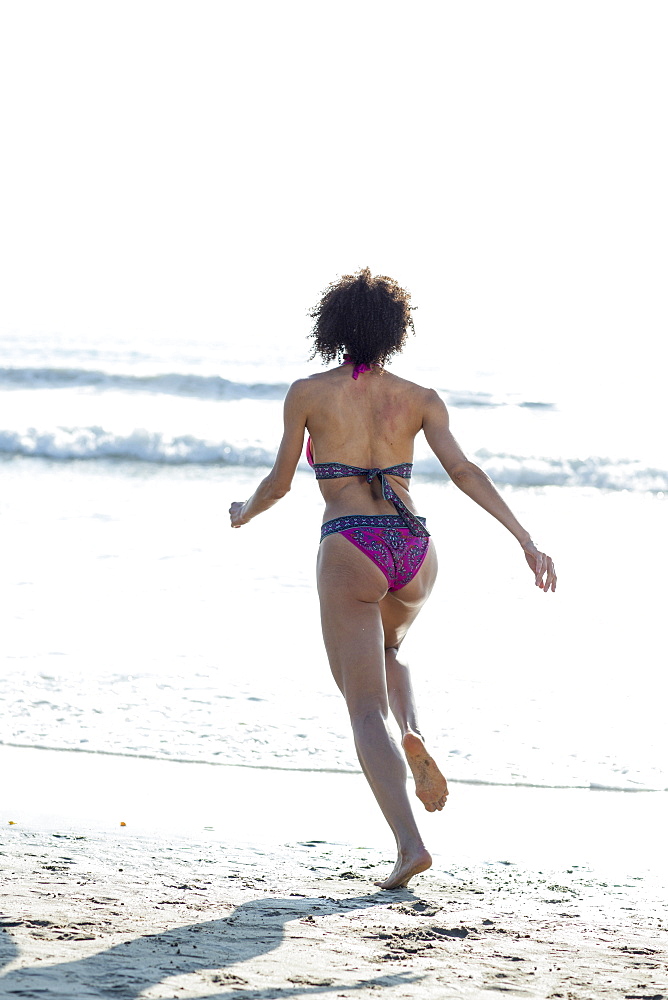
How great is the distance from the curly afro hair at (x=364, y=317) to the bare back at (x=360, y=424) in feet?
0.23

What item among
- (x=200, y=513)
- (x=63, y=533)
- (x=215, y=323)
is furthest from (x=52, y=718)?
(x=215, y=323)

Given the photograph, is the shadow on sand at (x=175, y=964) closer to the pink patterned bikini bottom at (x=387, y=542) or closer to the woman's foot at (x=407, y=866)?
the woman's foot at (x=407, y=866)

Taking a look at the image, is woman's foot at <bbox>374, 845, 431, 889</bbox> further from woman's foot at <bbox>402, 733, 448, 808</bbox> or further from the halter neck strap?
the halter neck strap

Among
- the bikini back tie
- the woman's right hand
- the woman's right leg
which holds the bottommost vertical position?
the woman's right leg

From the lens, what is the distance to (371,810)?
4.23 meters

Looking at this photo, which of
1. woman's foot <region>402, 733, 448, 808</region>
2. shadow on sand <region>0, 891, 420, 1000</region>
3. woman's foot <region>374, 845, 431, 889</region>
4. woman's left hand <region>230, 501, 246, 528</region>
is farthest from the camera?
woman's left hand <region>230, 501, 246, 528</region>

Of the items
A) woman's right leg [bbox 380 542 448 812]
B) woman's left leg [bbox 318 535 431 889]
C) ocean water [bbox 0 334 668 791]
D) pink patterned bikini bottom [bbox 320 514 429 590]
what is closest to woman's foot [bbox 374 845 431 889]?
woman's left leg [bbox 318 535 431 889]

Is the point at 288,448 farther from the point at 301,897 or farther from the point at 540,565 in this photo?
the point at 301,897

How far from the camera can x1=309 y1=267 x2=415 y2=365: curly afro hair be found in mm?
3564

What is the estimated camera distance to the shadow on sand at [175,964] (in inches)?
95.3

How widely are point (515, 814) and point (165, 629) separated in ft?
10.4

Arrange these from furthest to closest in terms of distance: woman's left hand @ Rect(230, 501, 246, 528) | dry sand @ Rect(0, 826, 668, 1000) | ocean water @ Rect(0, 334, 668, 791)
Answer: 1. ocean water @ Rect(0, 334, 668, 791)
2. woman's left hand @ Rect(230, 501, 246, 528)
3. dry sand @ Rect(0, 826, 668, 1000)

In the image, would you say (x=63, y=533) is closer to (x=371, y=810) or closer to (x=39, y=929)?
(x=371, y=810)

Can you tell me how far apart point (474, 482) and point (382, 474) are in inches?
11.2
